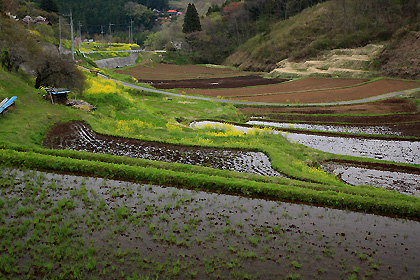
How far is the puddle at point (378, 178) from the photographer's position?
51.0ft

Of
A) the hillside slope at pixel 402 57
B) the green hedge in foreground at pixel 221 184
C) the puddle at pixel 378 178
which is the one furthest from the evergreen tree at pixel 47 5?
the puddle at pixel 378 178

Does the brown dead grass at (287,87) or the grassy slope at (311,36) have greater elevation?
the grassy slope at (311,36)

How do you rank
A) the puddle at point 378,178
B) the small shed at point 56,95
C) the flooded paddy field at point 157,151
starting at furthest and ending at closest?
the small shed at point 56,95 → the flooded paddy field at point 157,151 → the puddle at point 378,178

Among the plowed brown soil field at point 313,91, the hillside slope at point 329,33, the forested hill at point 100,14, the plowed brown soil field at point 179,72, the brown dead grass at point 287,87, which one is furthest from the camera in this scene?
the forested hill at point 100,14

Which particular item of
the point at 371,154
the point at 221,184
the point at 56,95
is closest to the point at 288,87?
the point at 371,154

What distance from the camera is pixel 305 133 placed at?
2620cm

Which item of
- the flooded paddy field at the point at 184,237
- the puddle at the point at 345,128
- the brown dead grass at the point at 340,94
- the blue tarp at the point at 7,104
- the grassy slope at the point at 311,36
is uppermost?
the grassy slope at the point at 311,36

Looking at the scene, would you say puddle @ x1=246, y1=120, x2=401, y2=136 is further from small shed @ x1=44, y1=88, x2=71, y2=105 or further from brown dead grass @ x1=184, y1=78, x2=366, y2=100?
brown dead grass @ x1=184, y1=78, x2=366, y2=100

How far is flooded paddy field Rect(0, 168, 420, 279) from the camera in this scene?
26.5ft

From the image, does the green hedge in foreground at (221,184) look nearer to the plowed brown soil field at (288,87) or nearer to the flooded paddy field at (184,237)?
the flooded paddy field at (184,237)

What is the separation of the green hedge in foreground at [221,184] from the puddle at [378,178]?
A: 7.98ft

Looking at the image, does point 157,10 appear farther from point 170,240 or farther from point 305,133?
point 170,240

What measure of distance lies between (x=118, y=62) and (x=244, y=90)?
137 ft

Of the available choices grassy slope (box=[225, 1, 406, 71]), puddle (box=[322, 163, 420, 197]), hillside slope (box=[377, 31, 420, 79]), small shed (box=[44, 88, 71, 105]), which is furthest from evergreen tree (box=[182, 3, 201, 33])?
puddle (box=[322, 163, 420, 197])
